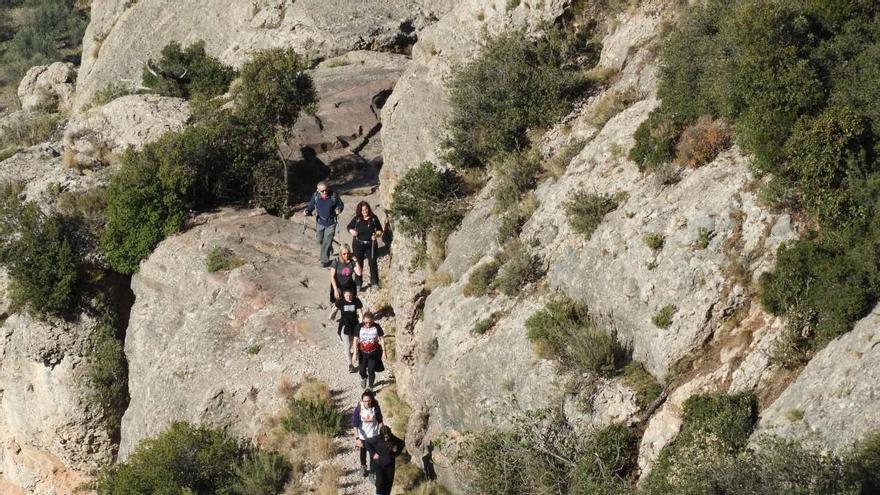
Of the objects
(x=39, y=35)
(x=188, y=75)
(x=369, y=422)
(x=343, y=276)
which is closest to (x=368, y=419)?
(x=369, y=422)

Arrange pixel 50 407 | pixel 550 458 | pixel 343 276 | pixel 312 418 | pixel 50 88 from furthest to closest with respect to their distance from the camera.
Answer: pixel 50 88, pixel 50 407, pixel 343 276, pixel 312 418, pixel 550 458

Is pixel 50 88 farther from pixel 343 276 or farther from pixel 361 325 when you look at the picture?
pixel 361 325

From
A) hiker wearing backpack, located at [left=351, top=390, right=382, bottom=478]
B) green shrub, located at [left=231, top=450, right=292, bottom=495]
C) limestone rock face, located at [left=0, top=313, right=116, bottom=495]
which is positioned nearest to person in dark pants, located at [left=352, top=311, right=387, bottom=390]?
hiker wearing backpack, located at [left=351, top=390, right=382, bottom=478]

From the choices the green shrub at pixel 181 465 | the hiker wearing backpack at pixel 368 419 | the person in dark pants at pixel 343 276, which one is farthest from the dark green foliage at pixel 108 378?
the hiker wearing backpack at pixel 368 419

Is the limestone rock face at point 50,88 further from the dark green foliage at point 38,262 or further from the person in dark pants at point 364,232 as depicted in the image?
the person in dark pants at point 364,232

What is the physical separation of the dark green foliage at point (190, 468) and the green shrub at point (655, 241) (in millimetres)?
8347

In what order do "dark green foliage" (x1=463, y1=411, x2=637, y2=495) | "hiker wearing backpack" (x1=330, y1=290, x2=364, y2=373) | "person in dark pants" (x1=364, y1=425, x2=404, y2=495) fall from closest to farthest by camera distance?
"dark green foliage" (x1=463, y1=411, x2=637, y2=495) → "person in dark pants" (x1=364, y1=425, x2=404, y2=495) → "hiker wearing backpack" (x1=330, y1=290, x2=364, y2=373)

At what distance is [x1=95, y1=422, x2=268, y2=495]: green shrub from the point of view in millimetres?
18641

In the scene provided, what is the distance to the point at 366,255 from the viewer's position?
23438 millimetres

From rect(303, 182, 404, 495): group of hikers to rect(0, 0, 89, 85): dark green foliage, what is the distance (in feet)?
157

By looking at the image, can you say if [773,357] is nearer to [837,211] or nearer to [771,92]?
[837,211]

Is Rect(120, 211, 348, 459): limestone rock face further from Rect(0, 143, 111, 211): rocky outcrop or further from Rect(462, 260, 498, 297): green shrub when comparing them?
Rect(462, 260, 498, 297): green shrub

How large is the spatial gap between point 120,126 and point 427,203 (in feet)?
44.7

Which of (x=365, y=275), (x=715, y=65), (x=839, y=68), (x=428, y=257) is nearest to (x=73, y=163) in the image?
(x=365, y=275)
